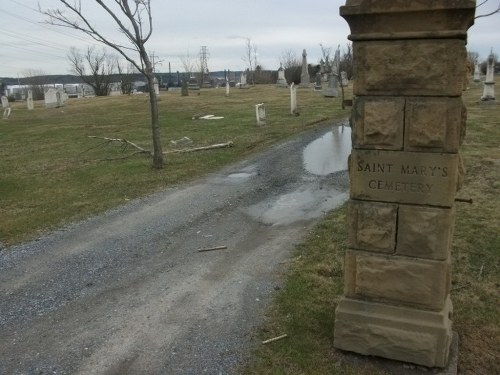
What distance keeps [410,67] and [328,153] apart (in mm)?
9479

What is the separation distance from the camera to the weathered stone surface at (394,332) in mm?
3443

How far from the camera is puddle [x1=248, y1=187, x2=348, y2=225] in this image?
→ 7348mm

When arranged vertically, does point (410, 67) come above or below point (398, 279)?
above

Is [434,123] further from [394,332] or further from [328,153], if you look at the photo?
[328,153]

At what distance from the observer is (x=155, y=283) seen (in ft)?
17.1

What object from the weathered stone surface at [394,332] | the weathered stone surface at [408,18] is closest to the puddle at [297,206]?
the weathered stone surface at [394,332]

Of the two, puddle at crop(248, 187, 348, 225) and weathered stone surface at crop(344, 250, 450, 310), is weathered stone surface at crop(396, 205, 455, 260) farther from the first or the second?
puddle at crop(248, 187, 348, 225)

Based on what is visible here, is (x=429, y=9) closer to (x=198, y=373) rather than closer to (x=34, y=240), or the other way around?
(x=198, y=373)

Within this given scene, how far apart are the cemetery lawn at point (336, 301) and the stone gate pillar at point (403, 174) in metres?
0.27

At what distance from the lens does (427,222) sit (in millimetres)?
3332

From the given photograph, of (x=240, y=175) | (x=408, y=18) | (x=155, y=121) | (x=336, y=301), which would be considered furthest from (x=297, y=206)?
(x=408, y=18)

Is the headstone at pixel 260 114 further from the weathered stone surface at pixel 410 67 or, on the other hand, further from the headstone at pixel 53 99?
→ the headstone at pixel 53 99

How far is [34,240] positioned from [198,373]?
4319mm

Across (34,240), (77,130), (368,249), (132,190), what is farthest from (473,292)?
(77,130)
